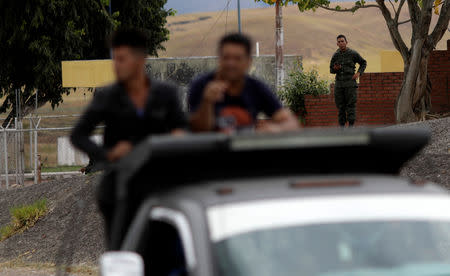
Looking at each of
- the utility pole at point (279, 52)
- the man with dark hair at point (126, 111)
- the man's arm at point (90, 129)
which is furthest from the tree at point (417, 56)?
the man's arm at point (90, 129)

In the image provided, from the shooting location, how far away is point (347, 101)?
653 inches

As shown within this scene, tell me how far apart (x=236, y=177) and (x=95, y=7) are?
30310 mm

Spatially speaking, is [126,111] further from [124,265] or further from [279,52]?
[279,52]

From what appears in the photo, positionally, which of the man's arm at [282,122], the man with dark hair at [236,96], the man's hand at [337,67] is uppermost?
the man's hand at [337,67]

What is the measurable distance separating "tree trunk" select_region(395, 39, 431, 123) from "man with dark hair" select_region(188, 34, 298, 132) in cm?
1436

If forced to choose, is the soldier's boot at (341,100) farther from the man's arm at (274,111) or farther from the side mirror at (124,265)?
the side mirror at (124,265)

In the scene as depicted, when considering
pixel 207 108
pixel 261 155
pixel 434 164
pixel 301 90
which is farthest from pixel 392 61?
pixel 261 155

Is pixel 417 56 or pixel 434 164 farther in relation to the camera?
pixel 417 56

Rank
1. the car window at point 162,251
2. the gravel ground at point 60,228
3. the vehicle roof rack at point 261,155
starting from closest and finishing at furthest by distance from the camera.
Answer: the vehicle roof rack at point 261,155 → the car window at point 162,251 → the gravel ground at point 60,228

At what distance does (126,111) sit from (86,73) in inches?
1076

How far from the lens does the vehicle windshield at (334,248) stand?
345 cm

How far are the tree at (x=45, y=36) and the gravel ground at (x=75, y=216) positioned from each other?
15181 millimetres

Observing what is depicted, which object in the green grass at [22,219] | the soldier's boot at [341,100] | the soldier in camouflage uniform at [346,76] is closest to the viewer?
the green grass at [22,219]

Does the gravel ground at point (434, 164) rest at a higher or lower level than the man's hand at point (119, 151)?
lower
